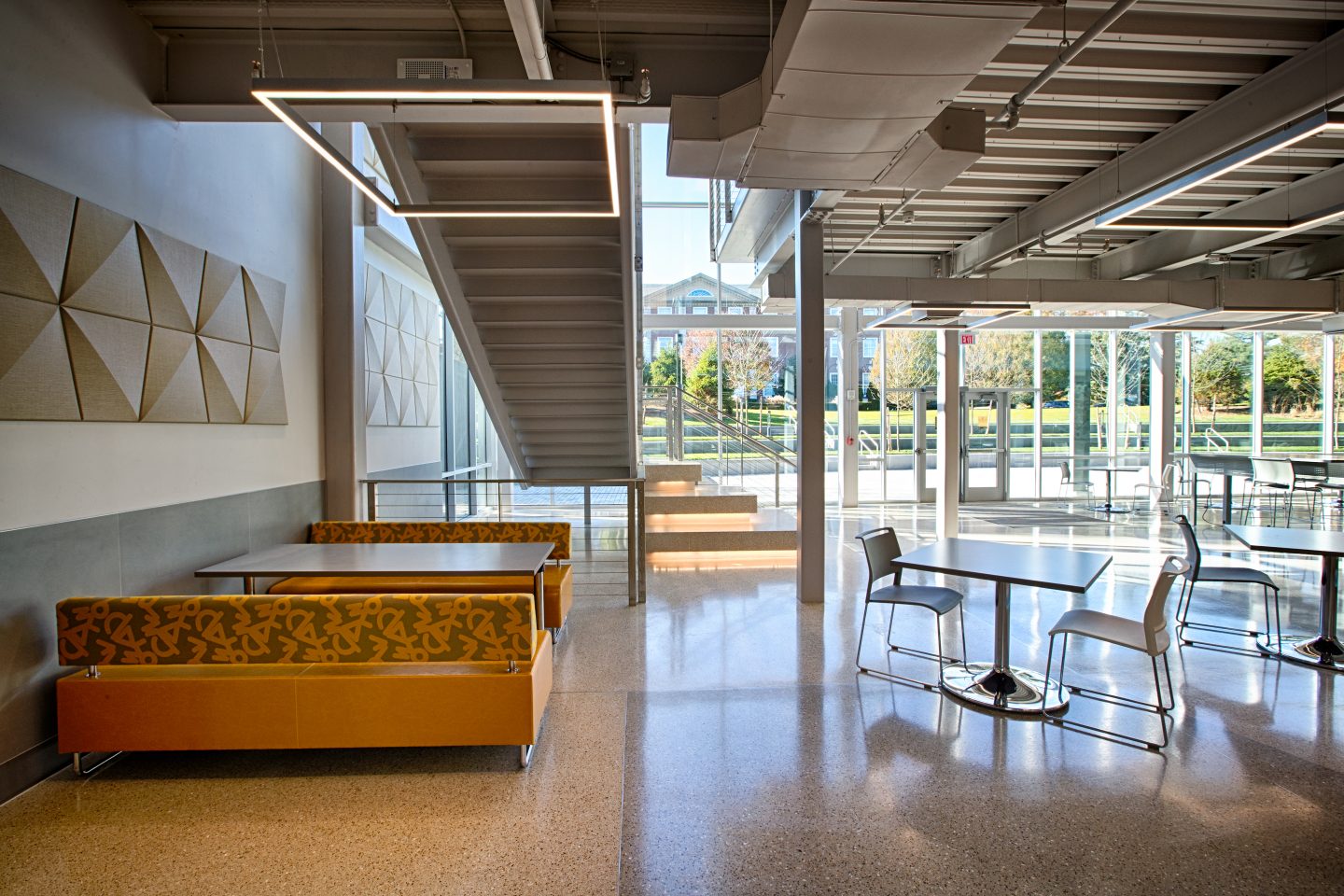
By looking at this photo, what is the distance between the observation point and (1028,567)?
3.91 metres

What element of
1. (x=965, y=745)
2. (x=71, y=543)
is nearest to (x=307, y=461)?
(x=71, y=543)

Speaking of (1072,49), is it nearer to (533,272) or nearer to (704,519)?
(533,272)

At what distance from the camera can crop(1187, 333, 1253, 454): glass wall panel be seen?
45.0 feet

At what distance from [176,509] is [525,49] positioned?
322 centimetres

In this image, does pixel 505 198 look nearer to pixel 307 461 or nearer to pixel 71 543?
pixel 307 461

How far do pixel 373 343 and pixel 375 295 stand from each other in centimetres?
57

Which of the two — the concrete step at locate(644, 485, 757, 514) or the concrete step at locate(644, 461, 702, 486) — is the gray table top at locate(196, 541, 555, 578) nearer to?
the concrete step at locate(644, 485, 757, 514)

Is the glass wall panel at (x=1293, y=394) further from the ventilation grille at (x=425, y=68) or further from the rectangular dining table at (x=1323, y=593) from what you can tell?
the ventilation grille at (x=425, y=68)

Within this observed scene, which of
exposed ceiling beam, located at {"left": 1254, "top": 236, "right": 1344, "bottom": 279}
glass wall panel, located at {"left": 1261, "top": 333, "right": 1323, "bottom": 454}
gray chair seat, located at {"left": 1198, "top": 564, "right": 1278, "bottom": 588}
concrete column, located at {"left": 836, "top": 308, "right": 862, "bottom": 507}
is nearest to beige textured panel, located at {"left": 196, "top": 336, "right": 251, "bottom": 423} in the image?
gray chair seat, located at {"left": 1198, "top": 564, "right": 1278, "bottom": 588}

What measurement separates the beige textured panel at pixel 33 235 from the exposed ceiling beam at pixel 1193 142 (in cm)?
635

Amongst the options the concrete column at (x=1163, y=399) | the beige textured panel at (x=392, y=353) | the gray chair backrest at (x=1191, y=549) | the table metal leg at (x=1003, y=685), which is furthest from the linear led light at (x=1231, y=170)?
the concrete column at (x=1163, y=399)

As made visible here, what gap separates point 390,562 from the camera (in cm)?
419

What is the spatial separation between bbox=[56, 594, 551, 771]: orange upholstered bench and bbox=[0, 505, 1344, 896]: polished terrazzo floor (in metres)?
0.21

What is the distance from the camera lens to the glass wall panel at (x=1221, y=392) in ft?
45.0
